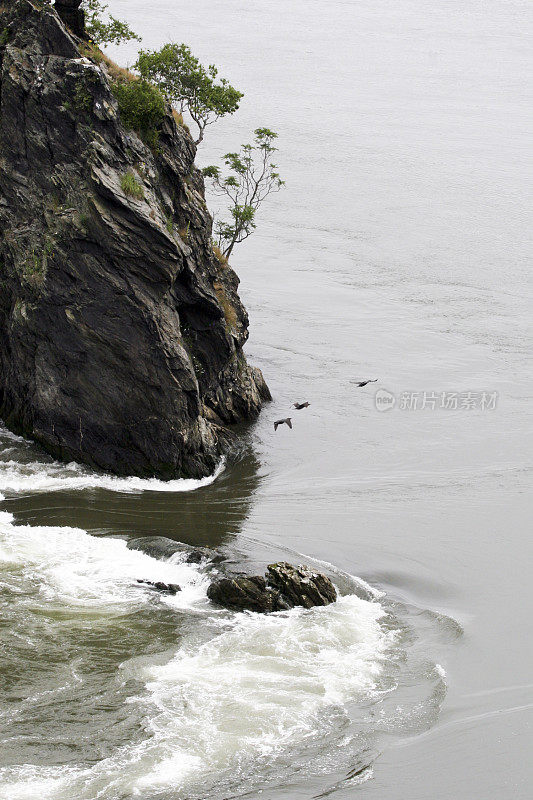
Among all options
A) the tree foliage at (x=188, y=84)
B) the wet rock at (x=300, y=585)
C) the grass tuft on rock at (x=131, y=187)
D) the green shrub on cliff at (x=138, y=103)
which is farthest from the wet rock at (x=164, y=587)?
the tree foliage at (x=188, y=84)

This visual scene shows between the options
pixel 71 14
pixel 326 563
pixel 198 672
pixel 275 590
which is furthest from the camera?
pixel 71 14

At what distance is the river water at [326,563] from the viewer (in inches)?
546

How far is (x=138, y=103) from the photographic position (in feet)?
82.9

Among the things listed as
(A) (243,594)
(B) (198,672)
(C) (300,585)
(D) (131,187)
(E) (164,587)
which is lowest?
(B) (198,672)

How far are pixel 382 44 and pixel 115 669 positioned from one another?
77.5 m

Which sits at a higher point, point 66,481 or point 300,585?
point 66,481

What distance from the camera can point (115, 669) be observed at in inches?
621

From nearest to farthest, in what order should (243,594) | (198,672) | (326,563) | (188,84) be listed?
(198,672)
(243,594)
(326,563)
(188,84)

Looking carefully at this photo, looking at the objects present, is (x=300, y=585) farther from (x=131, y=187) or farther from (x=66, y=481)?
(x=131, y=187)

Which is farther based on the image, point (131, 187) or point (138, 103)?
point (138, 103)

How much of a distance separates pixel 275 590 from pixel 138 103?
1441 centimetres

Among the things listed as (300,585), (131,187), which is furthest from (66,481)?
(300,585)

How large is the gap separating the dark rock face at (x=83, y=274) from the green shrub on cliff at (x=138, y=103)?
45 centimetres

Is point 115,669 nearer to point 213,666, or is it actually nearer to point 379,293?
point 213,666
